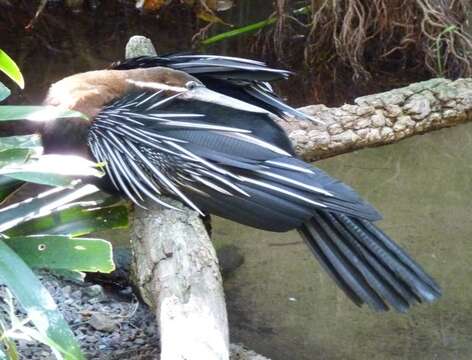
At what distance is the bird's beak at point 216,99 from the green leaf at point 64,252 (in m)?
0.64

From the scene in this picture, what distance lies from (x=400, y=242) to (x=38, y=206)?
131 cm

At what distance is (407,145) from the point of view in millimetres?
3357

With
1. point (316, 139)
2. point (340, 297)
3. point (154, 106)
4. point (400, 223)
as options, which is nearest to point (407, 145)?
point (400, 223)

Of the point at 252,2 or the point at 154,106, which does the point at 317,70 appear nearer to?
the point at 252,2

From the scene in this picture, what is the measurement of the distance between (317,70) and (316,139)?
1.43 metres

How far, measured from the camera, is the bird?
2018 mm

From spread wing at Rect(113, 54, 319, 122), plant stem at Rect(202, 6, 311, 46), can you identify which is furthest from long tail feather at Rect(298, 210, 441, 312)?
plant stem at Rect(202, 6, 311, 46)

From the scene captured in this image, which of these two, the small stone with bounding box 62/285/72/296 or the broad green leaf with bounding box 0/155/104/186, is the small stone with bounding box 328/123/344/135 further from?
the broad green leaf with bounding box 0/155/104/186

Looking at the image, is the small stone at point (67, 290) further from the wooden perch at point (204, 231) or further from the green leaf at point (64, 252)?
the green leaf at point (64, 252)

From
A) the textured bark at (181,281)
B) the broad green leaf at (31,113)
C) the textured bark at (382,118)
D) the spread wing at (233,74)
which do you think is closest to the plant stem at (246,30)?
the textured bark at (382,118)

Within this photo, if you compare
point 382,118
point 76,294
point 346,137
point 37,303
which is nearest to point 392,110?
point 382,118

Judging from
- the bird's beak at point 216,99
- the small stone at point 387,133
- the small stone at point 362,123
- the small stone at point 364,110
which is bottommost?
the small stone at point 387,133

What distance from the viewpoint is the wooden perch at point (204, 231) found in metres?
1.58

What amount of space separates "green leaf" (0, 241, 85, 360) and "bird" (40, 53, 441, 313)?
0.48 meters
